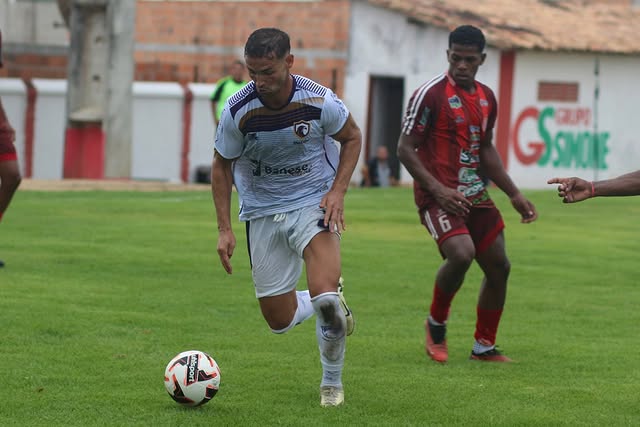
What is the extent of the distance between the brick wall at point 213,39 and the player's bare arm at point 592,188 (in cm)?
2983

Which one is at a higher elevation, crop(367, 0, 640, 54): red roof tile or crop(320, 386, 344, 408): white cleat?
crop(367, 0, 640, 54): red roof tile

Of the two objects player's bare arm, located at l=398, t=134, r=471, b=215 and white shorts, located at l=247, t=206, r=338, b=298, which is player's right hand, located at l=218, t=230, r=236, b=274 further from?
player's bare arm, located at l=398, t=134, r=471, b=215

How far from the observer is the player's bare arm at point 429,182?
9.46 m

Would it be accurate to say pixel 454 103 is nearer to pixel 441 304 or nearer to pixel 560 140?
pixel 441 304

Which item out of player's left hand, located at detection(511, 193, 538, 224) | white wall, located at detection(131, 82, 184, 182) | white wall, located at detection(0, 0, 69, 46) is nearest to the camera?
player's left hand, located at detection(511, 193, 538, 224)

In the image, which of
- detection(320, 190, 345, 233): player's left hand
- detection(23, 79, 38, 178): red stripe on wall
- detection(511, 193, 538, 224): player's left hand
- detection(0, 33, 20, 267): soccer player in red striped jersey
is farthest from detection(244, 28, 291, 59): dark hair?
detection(23, 79, 38, 178): red stripe on wall

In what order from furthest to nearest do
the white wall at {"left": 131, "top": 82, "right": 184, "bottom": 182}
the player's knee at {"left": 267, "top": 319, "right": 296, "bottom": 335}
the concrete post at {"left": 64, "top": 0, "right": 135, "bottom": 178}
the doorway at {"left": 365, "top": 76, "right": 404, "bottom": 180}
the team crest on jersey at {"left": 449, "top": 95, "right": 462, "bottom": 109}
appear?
the doorway at {"left": 365, "top": 76, "right": 404, "bottom": 180}, the white wall at {"left": 131, "top": 82, "right": 184, "bottom": 182}, the concrete post at {"left": 64, "top": 0, "right": 135, "bottom": 178}, the team crest on jersey at {"left": 449, "top": 95, "right": 462, "bottom": 109}, the player's knee at {"left": 267, "top": 319, "right": 296, "bottom": 335}

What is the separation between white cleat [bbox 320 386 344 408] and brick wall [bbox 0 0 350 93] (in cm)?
2963

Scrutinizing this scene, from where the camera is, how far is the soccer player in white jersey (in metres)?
7.75

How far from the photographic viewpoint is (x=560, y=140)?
1500 inches

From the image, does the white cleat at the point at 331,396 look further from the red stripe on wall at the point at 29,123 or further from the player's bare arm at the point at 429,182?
the red stripe on wall at the point at 29,123

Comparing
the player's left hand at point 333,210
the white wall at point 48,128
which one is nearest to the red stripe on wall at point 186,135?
the white wall at point 48,128

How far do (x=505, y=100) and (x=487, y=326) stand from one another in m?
28.4

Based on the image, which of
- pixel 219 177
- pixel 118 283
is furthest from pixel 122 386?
pixel 118 283
